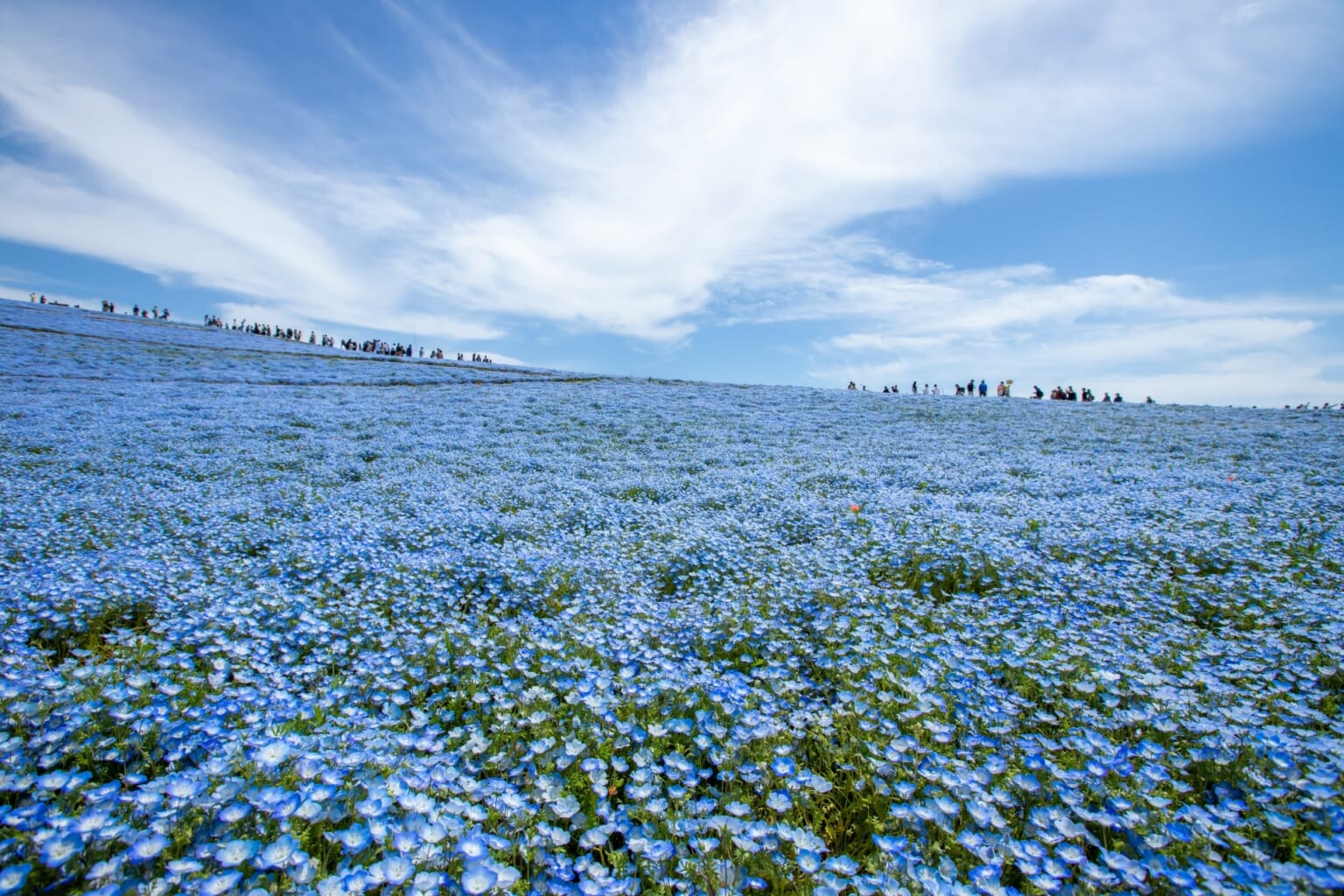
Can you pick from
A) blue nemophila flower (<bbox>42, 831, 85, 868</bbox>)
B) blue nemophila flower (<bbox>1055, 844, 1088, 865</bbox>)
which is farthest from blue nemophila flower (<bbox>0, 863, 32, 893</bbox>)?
blue nemophila flower (<bbox>1055, 844, 1088, 865</bbox>)

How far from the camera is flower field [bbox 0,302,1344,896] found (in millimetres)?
2539

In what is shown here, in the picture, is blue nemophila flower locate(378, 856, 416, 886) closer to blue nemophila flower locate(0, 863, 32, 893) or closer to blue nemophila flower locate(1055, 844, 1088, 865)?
blue nemophila flower locate(0, 863, 32, 893)

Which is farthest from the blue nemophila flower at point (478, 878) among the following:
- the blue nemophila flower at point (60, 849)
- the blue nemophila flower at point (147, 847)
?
the blue nemophila flower at point (60, 849)

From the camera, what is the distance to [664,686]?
12.6 feet

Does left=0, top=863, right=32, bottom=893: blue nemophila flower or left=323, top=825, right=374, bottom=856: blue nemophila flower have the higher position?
left=0, top=863, right=32, bottom=893: blue nemophila flower

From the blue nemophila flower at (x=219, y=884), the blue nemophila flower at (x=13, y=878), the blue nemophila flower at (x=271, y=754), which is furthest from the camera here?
the blue nemophila flower at (x=271, y=754)

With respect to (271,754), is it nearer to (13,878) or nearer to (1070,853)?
(13,878)

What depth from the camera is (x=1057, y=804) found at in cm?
297

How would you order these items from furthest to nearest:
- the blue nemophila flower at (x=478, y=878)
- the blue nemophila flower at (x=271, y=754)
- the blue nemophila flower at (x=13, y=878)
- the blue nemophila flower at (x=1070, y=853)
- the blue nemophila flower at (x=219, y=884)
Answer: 1. the blue nemophila flower at (x=271, y=754)
2. the blue nemophila flower at (x=1070, y=853)
3. the blue nemophila flower at (x=478, y=878)
4. the blue nemophila flower at (x=219, y=884)
5. the blue nemophila flower at (x=13, y=878)

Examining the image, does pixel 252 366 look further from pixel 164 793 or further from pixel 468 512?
pixel 164 793

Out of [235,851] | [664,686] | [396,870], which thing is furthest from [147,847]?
[664,686]

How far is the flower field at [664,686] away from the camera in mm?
2539

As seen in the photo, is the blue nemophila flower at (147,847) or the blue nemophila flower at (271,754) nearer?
the blue nemophila flower at (147,847)

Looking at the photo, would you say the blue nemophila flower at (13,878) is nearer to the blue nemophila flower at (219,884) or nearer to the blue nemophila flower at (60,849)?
the blue nemophila flower at (60,849)
